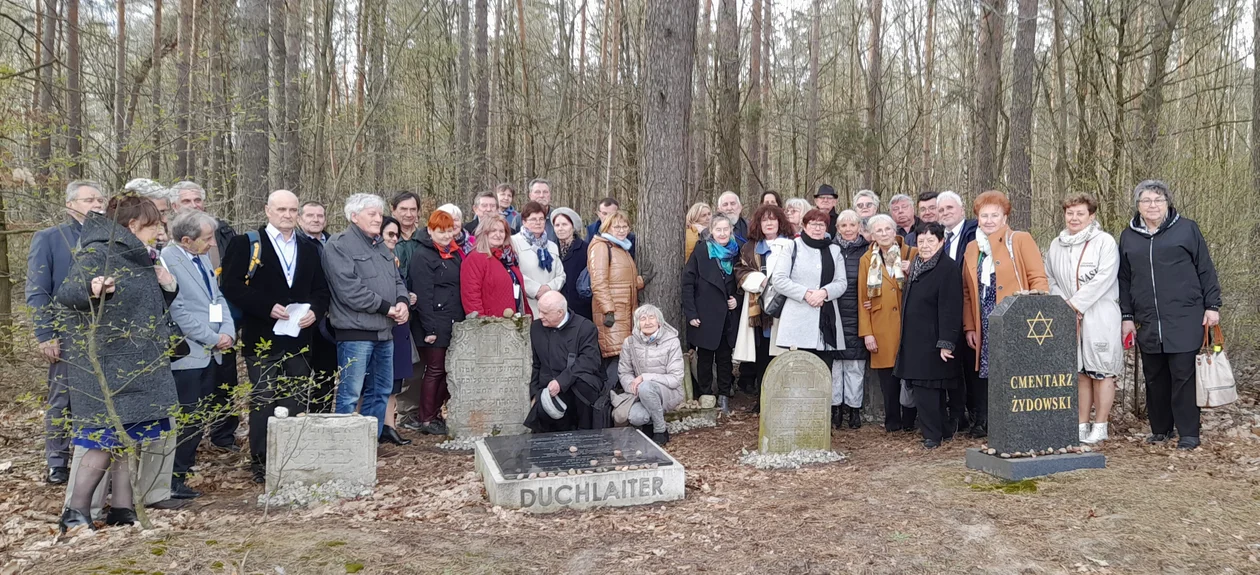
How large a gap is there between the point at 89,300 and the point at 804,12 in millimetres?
17234

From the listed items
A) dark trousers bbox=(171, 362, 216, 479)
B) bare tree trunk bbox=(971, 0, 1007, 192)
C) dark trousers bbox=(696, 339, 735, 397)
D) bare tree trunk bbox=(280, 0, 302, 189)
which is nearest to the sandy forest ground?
dark trousers bbox=(171, 362, 216, 479)

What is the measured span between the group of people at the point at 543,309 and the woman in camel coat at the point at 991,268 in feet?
0.06

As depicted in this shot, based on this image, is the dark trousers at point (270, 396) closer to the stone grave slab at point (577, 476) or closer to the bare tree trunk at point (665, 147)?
the stone grave slab at point (577, 476)

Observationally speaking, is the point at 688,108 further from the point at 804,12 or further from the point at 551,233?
the point at 804,12

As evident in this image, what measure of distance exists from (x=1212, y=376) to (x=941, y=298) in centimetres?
195

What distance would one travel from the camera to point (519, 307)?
7.07 m

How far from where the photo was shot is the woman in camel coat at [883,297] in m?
6.63

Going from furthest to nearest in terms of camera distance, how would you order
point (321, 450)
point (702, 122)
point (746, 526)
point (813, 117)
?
1. point (813, 117)
2. point (702, 122)
3. point (321, 450)
4. point (746, 526)

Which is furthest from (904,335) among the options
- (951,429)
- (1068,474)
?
(1068,474)

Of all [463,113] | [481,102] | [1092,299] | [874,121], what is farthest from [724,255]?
[481,102]

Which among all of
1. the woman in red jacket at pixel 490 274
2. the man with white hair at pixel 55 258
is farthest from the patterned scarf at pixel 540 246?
the man with white hair at pixel 55 258

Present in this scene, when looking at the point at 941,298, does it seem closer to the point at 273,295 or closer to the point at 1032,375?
the point at 1032,375

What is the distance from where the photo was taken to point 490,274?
6.82m

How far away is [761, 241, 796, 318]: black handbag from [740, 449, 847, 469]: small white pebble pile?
1400 mm
